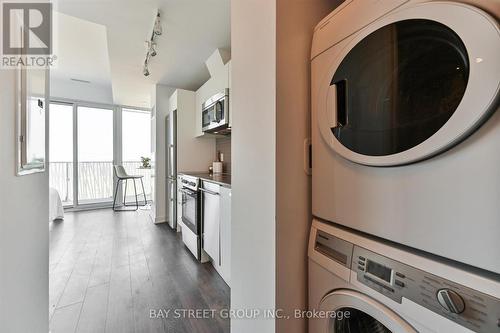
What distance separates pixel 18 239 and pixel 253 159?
99 cm

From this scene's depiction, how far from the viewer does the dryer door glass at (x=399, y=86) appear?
47 cm

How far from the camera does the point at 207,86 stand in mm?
2752

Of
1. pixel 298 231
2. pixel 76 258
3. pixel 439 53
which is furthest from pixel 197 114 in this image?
pixel 439 53

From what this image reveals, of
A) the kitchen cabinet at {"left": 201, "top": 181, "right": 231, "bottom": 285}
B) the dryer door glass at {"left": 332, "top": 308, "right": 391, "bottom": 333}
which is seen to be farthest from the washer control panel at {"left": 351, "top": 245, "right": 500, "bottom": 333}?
the kitchen cabinet at {"left": 201, "top": 181, "right": 231, "bottom": 285}

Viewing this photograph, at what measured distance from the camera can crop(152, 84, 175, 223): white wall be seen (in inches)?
147

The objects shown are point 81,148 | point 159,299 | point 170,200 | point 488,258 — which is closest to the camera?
point 488,258

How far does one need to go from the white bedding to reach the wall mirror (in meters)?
3.29

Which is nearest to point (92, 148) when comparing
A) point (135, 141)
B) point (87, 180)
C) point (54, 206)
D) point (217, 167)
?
point (87, 180)

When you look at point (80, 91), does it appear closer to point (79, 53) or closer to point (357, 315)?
point (79, 53)

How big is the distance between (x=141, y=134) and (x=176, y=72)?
9.29ft

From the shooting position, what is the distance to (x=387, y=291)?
57cm

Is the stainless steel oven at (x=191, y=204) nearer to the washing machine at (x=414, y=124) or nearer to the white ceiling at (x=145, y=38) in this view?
the white ceiling at (x=145, y=38)

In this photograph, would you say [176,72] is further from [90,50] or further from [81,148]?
[81,148]

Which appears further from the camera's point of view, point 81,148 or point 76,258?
point 81,148
